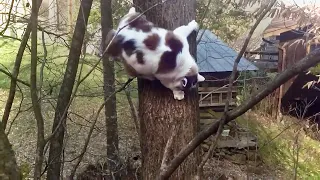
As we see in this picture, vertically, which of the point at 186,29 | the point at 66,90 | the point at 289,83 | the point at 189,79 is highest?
the point at 186,29

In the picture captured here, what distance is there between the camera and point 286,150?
19.0 ft

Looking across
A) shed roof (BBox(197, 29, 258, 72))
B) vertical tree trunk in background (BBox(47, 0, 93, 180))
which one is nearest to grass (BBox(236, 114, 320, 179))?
shed roof (BBox(197, 29, 258, 72))

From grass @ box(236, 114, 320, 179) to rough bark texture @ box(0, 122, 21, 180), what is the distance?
4.39 meters

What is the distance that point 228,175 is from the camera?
4.79m

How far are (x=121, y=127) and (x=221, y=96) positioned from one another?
136cm

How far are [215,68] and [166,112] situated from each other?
263cm

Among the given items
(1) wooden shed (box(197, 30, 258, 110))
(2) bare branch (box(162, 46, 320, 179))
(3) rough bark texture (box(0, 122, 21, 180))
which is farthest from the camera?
(1) wooden shed (box(197, 30, 258, 110))

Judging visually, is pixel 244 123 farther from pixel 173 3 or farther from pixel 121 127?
pixel 173 3

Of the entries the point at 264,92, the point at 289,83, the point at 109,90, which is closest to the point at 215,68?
the point at 109,90

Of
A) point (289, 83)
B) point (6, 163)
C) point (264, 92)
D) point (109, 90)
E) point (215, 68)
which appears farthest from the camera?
point (289, 83)

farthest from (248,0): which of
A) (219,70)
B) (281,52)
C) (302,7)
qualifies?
(281,52)

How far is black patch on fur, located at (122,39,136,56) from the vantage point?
1.84 m

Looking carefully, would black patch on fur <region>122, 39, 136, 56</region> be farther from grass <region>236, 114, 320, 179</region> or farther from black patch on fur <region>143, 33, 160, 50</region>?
A: grass <region>236, 114, 320, 179</region>

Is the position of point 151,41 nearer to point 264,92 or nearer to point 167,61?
point 167,61
